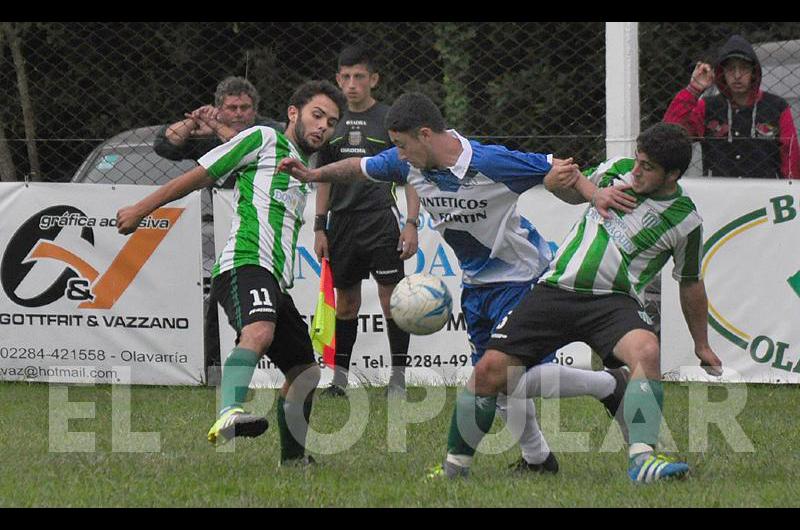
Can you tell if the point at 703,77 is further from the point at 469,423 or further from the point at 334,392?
the point at 469,423

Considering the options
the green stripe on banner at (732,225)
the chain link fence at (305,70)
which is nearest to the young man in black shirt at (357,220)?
the green stripe on banner at (732,225)

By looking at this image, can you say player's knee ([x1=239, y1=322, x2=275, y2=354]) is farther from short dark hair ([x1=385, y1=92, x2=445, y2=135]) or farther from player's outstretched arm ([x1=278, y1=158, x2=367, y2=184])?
short dark hair ([x1=385, y1=92, x2=445, y2=135])

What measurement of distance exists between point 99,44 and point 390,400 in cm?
615

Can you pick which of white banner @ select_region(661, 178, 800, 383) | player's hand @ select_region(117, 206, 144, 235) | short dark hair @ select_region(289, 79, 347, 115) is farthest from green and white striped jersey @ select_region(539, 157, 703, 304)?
white banner @ select_region(661, 178, 800, 383)

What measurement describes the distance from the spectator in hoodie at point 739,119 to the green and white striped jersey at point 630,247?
3100 millimetres

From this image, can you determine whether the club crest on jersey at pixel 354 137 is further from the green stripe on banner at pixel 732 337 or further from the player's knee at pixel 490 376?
the player's knee at pixel 490 376

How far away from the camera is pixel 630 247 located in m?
5.70

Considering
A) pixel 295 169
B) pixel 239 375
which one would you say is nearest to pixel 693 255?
pixel 295 169

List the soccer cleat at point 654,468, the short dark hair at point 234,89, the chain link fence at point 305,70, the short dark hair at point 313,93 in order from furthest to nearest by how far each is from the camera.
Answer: the chain link fence at point 305,70 → the short dark hair at point 234,89 → the short dark hair at point 313,93 → the soccer cleat at point 654,468

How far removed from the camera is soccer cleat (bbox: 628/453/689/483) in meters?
5.37

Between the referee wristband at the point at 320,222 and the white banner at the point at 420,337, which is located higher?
the referee wristband at the point at 320,222

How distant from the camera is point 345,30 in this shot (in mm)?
12625

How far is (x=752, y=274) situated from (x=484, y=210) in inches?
131

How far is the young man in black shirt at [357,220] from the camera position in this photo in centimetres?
845
